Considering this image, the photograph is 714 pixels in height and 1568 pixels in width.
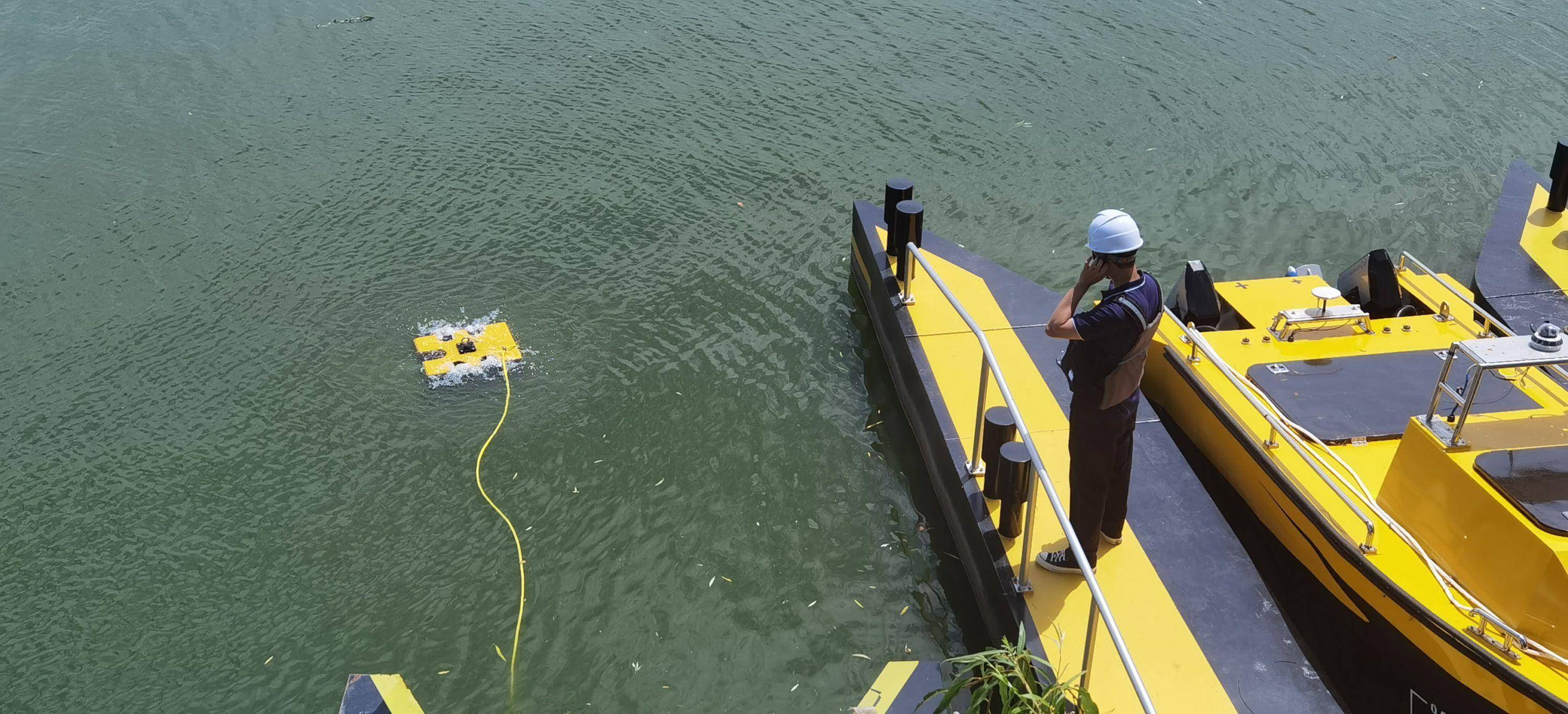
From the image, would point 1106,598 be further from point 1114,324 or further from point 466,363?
point 466,363

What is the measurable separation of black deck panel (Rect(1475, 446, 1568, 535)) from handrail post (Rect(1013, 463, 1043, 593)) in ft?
6.43

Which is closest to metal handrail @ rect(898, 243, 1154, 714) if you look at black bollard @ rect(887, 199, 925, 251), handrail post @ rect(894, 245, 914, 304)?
handrail post @ rect(894, 245, 914, 304)

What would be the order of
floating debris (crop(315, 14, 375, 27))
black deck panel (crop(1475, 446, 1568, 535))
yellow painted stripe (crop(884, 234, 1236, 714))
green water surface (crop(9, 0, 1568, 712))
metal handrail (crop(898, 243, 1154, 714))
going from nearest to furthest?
metal handrail (crop(898, 243, 1154, 714)) < black deck panel (crop(1475, 446, 1568, 535)) < yellow painted stripe (crop(884, 234, 1236, 714)) < green water surface (crop(9, 0, 1568, 712)) < floating debris (crop(315, 14, 375, 27))

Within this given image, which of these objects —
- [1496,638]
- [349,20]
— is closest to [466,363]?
[1496,638]

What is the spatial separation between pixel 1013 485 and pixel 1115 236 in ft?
4.65

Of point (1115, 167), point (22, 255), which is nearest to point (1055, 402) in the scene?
point (1115, 167)

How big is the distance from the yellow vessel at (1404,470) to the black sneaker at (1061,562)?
127 cm

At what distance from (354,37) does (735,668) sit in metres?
10.8

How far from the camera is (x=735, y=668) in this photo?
19.7ft

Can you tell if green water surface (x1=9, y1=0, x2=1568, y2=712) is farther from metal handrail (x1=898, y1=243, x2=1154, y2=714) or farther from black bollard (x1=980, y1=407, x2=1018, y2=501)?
metal handrail (x1=898, y1=243, x2=1154, y2=714)

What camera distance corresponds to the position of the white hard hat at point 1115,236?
15.6ft

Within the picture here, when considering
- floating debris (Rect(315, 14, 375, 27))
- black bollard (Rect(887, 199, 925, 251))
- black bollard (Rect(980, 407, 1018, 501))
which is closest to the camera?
black bollard (Rect(980, 407, 1018, 501))

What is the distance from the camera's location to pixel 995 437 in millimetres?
5773

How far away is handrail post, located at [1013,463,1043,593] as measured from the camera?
5.35 meters
